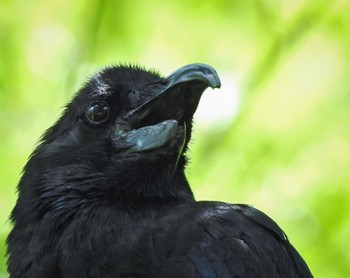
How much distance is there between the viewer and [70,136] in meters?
5.43

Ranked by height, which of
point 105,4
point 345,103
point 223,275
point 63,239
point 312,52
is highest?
point 105,4

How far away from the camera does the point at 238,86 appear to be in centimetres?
827

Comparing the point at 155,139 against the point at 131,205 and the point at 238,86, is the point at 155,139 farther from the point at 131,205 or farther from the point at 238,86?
the point at 238,86

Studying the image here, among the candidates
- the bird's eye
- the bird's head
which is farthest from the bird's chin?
the bird's eye

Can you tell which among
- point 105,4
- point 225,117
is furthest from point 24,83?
point 225,117

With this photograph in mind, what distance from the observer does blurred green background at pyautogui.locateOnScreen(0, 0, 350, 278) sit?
7.74 metres

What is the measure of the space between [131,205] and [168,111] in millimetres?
490

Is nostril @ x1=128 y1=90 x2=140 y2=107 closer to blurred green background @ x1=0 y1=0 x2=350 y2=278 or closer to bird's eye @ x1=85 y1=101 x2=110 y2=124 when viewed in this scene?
bird's eye @ x1=85 y1=101 x2=110 y2=124

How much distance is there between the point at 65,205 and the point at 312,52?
371 centimetres

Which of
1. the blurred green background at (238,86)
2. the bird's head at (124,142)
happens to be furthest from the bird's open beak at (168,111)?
the blurred green background at (238,86)

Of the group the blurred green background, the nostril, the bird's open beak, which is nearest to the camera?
the bird's open beak

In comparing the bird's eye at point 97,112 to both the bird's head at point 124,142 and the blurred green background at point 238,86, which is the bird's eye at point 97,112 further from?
the blurred green background at point 238,86

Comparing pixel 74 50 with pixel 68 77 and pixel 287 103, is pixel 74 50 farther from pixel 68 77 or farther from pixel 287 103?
pixel 287 103

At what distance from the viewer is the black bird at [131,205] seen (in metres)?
4.75
